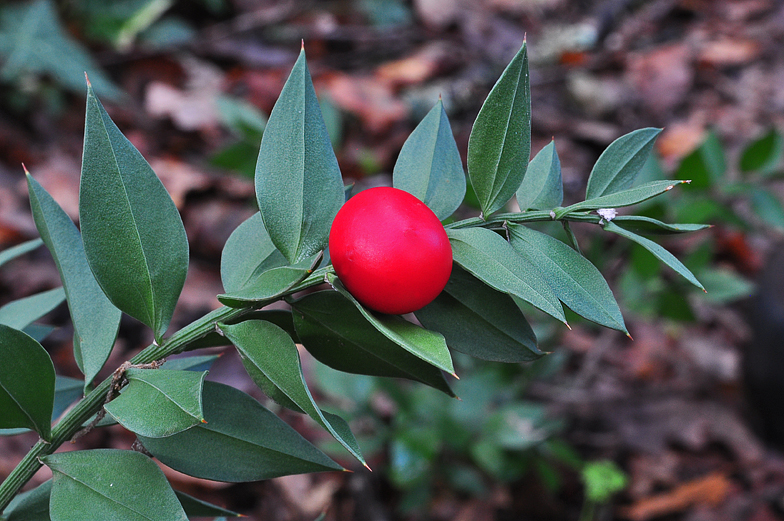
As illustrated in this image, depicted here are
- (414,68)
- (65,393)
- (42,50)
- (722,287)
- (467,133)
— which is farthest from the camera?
(414,68)

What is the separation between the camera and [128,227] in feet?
1.65

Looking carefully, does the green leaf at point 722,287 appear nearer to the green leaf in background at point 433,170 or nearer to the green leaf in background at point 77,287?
the green leaf in background at point 433,170

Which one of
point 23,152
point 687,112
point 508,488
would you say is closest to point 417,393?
point 508,488

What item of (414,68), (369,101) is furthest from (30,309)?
(414,68)

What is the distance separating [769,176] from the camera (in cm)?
164

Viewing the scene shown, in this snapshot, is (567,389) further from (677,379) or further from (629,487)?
(677,379)

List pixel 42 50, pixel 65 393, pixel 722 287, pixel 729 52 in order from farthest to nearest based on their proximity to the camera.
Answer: pixel 729 52
pixel 42 50
pixel 722 287
pixel 65 393

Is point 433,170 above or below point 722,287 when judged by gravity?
above

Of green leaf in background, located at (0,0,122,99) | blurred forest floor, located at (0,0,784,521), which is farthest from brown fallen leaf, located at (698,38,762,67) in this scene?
green leaf in background, located at (0,0,122,99)

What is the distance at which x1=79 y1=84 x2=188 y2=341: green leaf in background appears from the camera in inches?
18.8

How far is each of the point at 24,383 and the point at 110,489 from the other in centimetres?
10

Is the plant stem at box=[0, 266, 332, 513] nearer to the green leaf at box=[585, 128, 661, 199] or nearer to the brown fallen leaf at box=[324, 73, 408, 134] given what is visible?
the green leaf at box=[585, 128, 661, 199]

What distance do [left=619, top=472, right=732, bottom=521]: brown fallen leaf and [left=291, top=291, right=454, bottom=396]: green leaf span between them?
173 centimetres

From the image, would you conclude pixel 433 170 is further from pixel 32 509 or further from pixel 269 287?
pixel 32 509
